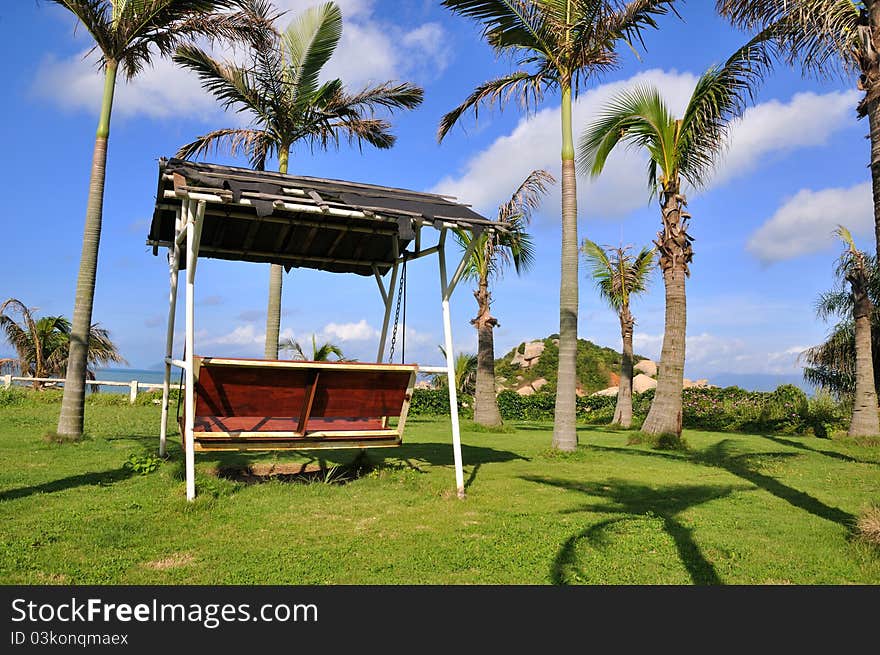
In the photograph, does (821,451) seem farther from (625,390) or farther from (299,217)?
(299,217)

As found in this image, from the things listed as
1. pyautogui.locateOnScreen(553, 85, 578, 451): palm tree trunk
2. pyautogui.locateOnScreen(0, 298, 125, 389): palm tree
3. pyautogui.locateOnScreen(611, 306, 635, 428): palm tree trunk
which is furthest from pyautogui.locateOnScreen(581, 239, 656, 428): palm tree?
pyautogui.locateOnScreen(0, 298, 125, 389): palm tree

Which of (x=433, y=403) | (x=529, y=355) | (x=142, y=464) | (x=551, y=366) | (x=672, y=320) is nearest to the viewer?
(x=142, y=464)

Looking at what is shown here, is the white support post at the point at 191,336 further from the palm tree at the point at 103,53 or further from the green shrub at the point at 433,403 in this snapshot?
the green shrub at the point at 433,403

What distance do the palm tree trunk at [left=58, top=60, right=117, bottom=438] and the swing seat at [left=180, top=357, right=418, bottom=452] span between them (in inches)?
195

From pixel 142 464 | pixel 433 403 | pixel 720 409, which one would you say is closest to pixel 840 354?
pixel 720 409

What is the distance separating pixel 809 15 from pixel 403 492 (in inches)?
313

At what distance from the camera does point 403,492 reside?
789 centimetres

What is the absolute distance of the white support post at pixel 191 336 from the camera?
6730mm

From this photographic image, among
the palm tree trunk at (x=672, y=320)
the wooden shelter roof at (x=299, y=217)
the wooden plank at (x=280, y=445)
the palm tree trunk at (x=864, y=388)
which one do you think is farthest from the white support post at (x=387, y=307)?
the palm tree trunk at (x=864, y=388)

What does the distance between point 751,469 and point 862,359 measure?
31.6 ft

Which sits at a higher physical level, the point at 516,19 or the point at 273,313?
the point at 516,19

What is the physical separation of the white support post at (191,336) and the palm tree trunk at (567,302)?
7803 mm

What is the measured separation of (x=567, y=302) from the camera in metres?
13.4

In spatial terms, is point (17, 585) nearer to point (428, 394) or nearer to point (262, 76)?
point (262, 76)
